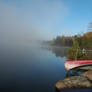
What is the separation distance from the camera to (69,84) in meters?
6.43

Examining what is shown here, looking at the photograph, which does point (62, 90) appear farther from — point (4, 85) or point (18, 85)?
point (4, 85)

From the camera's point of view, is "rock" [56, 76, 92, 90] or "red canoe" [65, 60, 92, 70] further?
"red canoe" [65, 60, 92, 70]

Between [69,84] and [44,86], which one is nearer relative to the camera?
[69,84]

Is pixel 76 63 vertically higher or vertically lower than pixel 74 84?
higher

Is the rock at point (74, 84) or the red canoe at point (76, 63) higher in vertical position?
the red canoe at point (76, 63)

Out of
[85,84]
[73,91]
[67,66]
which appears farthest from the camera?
[67,66]

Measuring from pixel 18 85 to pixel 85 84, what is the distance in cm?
518

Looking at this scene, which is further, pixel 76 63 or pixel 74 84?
pixel 76 63

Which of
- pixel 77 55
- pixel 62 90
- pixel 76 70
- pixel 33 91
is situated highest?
pixel 77 55

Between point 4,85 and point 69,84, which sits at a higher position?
point 69,84

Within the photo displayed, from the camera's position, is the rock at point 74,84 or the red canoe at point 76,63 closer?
the rock at point 74,84

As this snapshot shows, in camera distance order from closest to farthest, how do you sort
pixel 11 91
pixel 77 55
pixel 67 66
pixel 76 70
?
1. pixel 11 91
2. pixel 76 70
3. pixel 67 66
4. pixel 77 55

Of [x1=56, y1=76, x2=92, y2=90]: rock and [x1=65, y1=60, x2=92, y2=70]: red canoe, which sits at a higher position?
[x1=65, y1=60, x2=92, y2=70]: red canoe

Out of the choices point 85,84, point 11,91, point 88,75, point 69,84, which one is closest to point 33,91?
point 11,91
